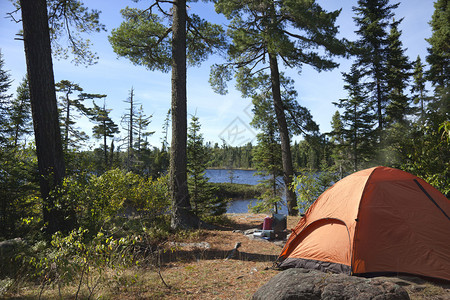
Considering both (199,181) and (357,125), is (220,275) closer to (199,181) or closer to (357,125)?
(199,181)

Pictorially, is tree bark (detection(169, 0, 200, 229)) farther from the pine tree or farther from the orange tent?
the pine tree

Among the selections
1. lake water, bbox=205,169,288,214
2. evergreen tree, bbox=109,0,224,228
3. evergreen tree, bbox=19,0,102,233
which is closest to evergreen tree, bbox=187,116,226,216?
lake water, bbox=205,169,288,214

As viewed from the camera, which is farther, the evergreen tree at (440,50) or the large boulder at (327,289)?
the evergreen tree at (440,50)

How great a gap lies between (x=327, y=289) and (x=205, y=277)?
2372mm

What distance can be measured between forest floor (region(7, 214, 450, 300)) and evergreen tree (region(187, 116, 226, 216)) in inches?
147

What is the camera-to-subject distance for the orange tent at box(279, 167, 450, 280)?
13.0 ft

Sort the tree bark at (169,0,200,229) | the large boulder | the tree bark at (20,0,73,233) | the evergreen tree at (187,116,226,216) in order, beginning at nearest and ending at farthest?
the large boulder < the tree bark at (20,0,73,233) < the tree bark at (169,0,200,229) < the evergreen tree at (187,116,226,216)

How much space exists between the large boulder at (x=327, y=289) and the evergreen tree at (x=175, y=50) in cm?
499

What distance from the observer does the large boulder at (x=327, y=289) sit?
2.77m

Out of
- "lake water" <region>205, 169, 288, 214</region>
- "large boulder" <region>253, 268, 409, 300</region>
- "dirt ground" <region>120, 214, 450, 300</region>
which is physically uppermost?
"large boulder" <region>253, 268, 409, 300</region>

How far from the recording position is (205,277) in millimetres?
4484

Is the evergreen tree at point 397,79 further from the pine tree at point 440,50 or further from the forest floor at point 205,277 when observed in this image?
the forest floor at point 205,277

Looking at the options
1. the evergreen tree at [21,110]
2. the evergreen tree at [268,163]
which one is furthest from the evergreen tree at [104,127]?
the evergreen tree at [268,163]

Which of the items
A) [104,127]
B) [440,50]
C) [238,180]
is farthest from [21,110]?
[238,180]
